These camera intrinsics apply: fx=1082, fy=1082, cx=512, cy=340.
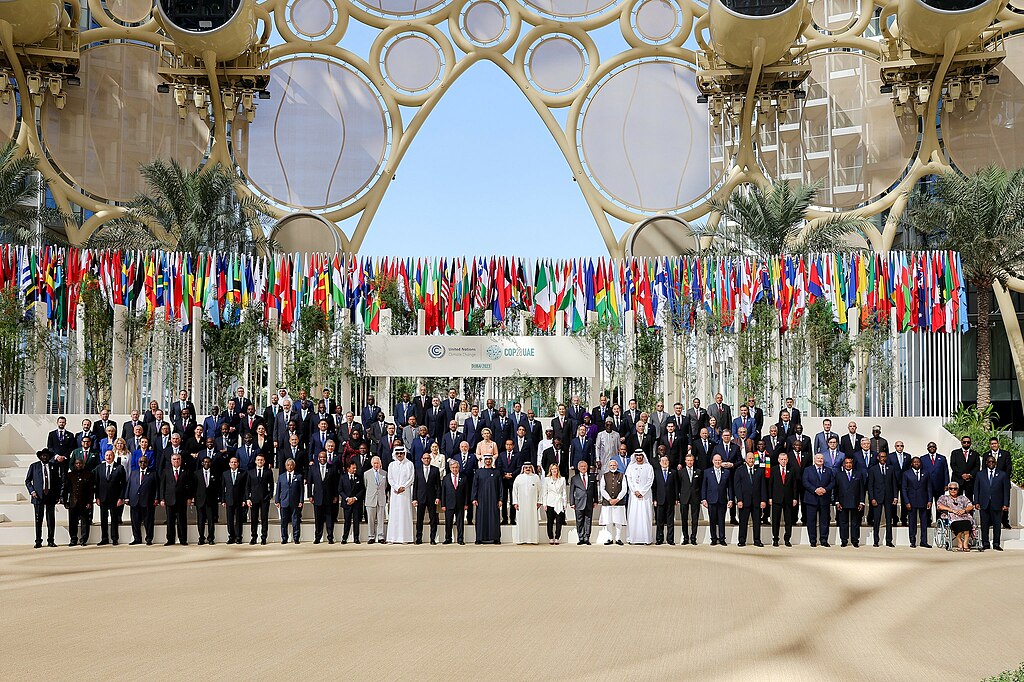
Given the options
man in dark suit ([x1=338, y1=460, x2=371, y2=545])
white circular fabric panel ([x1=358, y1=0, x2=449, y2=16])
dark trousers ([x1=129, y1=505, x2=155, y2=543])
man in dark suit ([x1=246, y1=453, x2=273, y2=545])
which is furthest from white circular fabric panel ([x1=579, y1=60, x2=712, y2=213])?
dark trousers ([x1=129, y1=505, x2=155, y2=543])

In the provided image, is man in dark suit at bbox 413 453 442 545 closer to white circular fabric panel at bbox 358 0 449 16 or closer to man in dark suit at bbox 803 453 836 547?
man in dark suit at bbox 803 453 836 547

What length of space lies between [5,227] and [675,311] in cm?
1466

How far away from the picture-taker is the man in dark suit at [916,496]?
45.5 ft

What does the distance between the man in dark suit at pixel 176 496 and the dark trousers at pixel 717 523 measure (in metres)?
6.76

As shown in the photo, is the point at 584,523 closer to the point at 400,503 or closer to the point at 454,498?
the point at 454,498

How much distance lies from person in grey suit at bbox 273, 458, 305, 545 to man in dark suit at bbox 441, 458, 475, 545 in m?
1.89

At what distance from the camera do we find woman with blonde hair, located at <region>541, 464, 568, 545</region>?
14156 mm

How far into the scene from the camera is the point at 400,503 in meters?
14.2

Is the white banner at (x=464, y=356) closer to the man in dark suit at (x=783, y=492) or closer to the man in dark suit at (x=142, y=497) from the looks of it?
the man in dark suit at (x=142, y=497)

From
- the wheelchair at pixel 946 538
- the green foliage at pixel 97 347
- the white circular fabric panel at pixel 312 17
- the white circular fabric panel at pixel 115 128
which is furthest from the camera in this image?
the white circular fabric panel at pixel 312 17

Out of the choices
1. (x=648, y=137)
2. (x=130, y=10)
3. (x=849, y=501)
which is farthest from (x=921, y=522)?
(x=130, y=10)

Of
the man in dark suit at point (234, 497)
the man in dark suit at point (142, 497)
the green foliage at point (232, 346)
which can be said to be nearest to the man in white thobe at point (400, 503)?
the man in dark suit at point (234, 497)

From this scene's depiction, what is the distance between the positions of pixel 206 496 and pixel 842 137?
72.4ft

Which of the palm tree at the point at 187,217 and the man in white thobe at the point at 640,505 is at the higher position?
the palm tree at the point at 187,217
